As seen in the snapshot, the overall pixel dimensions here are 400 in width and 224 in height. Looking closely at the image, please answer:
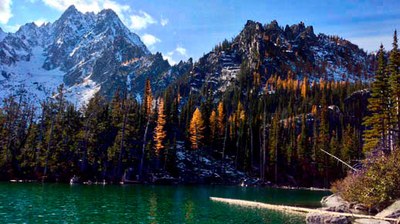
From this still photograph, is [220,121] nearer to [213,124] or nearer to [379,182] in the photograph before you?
[213,124]

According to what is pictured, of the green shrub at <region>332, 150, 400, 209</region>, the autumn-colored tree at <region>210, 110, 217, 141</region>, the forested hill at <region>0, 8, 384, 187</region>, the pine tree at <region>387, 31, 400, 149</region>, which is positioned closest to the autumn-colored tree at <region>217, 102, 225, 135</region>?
the forested hill at <region>0, 8, 384, 187</region>

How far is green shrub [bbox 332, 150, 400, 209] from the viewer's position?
3450cm

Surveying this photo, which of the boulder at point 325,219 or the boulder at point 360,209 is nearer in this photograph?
the boulder at point 325,219

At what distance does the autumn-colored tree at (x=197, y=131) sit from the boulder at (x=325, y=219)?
70.9 m

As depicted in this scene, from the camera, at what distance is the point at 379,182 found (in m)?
35.3

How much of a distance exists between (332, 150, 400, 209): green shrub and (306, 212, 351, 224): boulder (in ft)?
25.1

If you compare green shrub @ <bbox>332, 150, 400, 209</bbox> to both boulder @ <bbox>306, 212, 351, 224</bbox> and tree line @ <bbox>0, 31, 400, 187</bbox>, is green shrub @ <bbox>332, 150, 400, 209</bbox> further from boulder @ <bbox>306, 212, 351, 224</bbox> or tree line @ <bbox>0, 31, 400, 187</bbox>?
tree line @ <bbox>0, 31, 400, 187</bbox>

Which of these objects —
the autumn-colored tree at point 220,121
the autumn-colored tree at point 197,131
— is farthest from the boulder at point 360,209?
the autumn-colored tree at point 220,121

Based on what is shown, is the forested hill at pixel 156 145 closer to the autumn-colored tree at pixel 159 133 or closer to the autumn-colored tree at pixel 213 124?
the autumn-colored tree at pixel 213 124

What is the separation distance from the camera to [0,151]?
74.6 meters

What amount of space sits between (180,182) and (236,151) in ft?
90.9

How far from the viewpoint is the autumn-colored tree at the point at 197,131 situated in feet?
333

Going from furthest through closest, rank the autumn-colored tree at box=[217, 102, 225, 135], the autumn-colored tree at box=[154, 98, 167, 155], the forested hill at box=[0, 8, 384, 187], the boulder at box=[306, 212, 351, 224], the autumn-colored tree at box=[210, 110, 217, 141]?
the autumn-colored tree at box=[217, 102, 225, 135] → the autumn-colored tree at box=[210, 110, 217, 141] → the autumn-colored tree at box=[154, 98, 167, 155] → the forested hill at box=[0, 8, 384, 187] → the boulder at box=[306, 212, 351, 224]

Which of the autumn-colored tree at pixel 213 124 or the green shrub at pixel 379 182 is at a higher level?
the autumn-colored tree at pixel 213 124
